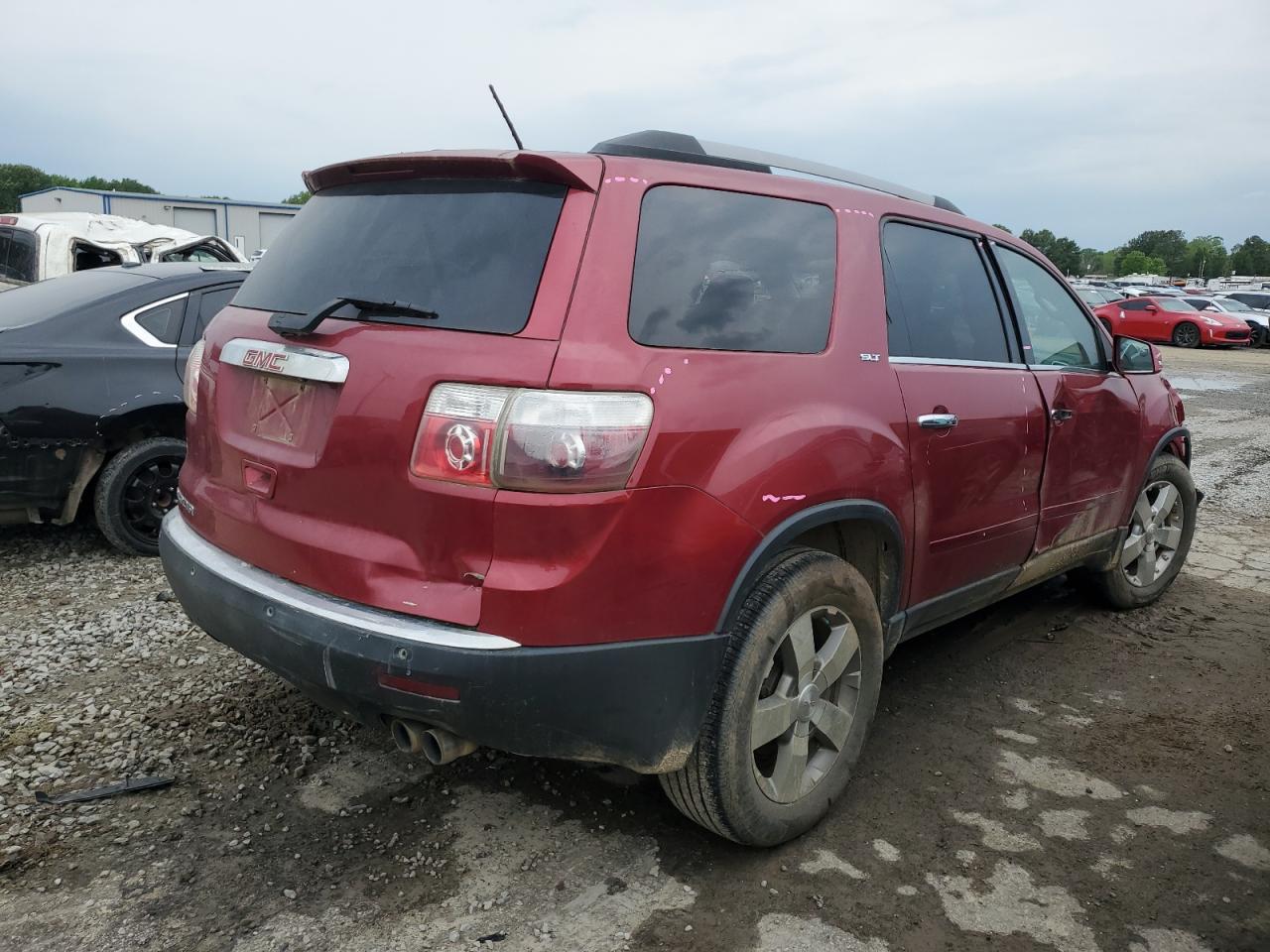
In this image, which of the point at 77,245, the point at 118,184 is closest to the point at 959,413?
the point at 77,245

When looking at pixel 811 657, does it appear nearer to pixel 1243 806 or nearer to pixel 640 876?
pixel 640 876

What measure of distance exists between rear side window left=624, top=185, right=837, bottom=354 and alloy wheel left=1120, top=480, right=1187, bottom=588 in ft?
8.56

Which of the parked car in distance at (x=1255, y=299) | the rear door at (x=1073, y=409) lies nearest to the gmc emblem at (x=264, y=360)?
the rear door at (x=1073, y=409)

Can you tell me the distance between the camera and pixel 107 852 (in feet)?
8.54

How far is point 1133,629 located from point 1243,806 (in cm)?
169

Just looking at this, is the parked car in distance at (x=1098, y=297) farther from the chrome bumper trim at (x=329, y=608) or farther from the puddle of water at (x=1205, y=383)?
the chrome bumper trim at (x=329, y=608)

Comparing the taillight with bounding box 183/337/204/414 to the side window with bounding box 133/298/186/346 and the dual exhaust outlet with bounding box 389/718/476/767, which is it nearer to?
the dual exhaust outlet with bounding box 389/718/476/767

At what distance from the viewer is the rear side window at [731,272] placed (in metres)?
2.35

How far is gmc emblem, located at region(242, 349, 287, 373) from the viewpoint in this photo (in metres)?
2.50

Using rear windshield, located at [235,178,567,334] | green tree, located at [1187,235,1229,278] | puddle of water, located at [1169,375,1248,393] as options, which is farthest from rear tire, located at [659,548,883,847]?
green tree, located at [1187,235,1229,278]

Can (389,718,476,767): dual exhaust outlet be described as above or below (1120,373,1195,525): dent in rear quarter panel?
below

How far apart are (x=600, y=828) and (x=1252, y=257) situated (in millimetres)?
148409

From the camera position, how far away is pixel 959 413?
3.12 metres

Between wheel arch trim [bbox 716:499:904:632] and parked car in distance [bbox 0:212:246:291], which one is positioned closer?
wheel arch trim [bbox 716:499:904:632]
